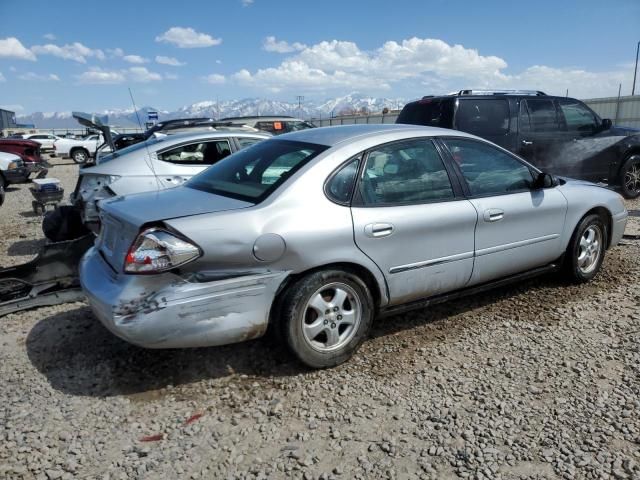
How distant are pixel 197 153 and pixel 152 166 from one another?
644 mm

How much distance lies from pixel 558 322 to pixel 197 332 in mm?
2820

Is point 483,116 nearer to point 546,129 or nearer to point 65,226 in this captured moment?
point 546,129

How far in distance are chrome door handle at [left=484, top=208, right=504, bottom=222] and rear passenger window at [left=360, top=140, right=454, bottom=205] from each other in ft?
1.09


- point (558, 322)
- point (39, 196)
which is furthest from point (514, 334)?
point (39, 196)

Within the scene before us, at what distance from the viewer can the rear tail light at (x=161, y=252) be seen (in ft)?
9.20

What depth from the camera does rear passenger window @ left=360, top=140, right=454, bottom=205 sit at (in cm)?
341

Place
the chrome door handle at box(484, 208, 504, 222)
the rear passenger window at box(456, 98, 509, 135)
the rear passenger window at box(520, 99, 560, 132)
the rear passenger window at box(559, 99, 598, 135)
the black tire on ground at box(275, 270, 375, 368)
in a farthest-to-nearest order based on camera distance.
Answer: the rear passenger window at box(559, 99, 598, 135) < the rear passenger window at box(520, 99, 560, 132) < the rear passenger window at box(456, 98, 509, 135) < the chrome door handle at box(484, 208, 504, 222) < the black tire on ground at box(275, 270, 375, 368)

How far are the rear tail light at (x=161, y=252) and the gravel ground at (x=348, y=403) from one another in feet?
2.72

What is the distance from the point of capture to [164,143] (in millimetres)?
6398

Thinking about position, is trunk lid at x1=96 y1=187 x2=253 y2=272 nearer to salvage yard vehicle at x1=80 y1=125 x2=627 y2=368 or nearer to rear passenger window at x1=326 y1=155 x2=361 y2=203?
salvage yard vehicle at x1=80 y1=125 x2=627 y2=368

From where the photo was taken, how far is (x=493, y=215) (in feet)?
12.7

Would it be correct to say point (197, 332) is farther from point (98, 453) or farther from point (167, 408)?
point (98, 453)

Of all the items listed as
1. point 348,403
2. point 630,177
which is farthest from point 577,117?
point 348,403

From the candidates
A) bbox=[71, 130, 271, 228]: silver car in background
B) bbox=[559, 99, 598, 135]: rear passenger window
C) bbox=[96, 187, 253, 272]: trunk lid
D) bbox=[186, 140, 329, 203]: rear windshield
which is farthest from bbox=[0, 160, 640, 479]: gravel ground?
bbox=[559, 99, 598, 135]: rear passenger window
